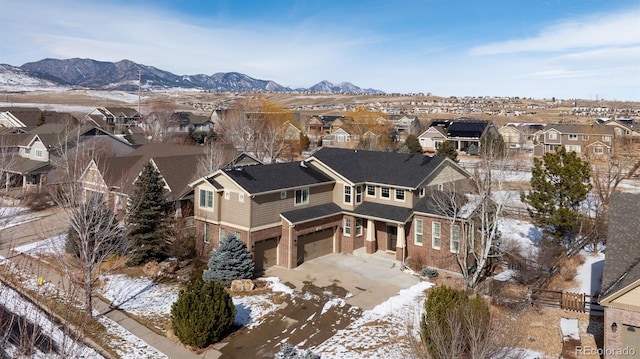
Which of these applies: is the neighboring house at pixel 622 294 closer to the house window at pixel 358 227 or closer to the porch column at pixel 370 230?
the porch column at pixel 370 230

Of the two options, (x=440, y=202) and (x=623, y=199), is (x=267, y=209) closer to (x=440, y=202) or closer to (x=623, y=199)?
(x=440, y=202)

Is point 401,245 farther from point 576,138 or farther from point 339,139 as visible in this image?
point 576,138

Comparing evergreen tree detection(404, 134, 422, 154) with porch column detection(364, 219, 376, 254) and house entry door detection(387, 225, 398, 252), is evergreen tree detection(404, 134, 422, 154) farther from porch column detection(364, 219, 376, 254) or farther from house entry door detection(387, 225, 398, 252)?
porch column detection(364, 219, 376, 254)

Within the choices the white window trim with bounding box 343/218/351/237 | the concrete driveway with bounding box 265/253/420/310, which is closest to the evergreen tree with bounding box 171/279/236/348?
the concrete driveway with bounding box 265/253/420/310

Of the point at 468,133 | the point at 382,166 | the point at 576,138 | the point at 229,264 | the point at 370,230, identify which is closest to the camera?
the point at 229,264

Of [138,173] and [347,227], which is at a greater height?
[138,173]

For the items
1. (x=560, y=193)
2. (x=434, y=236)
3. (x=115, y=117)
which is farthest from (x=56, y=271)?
(x=115, y=117)

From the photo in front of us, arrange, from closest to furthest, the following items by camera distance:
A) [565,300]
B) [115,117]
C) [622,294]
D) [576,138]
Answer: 1. [622,294]
2. [565,300]
3. [576,138]
4. [115,117]
